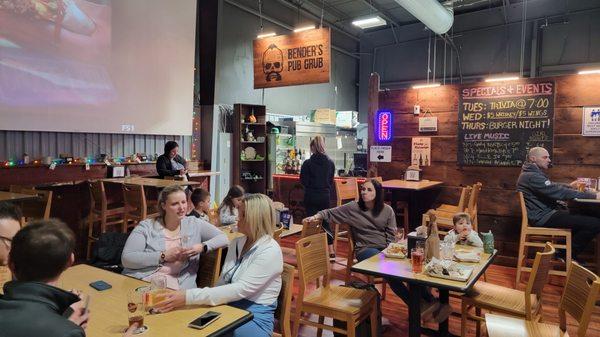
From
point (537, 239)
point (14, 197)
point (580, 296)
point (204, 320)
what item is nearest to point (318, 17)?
point (537, 239)

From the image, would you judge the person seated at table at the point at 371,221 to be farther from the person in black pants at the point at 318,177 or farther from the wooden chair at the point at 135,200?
the wooden chair at the point at 135,200

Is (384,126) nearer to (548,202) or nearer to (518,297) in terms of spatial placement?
(548,202)

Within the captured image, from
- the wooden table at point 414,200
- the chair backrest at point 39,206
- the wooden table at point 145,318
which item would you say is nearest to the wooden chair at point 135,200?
the chair backrest at point 39,206

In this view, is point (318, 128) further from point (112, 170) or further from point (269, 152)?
point (112, 170)

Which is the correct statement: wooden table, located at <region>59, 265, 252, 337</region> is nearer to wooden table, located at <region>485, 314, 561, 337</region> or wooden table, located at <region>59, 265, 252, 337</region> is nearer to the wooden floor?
wooden table, located at <region>485, 314, 561, 337</region>

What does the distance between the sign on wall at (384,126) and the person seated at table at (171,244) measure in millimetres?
4386

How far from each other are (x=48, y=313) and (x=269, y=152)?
7664mm

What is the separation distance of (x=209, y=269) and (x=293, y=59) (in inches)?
163

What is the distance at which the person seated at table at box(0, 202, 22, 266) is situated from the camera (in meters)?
2.06

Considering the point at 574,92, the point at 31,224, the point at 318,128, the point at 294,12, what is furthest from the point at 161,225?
the point at 294,12

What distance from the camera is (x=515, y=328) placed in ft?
7.88

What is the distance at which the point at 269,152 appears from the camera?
884cm

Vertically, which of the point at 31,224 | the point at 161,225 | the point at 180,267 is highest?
the point at 31,224

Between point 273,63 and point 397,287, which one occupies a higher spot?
point 273,63
